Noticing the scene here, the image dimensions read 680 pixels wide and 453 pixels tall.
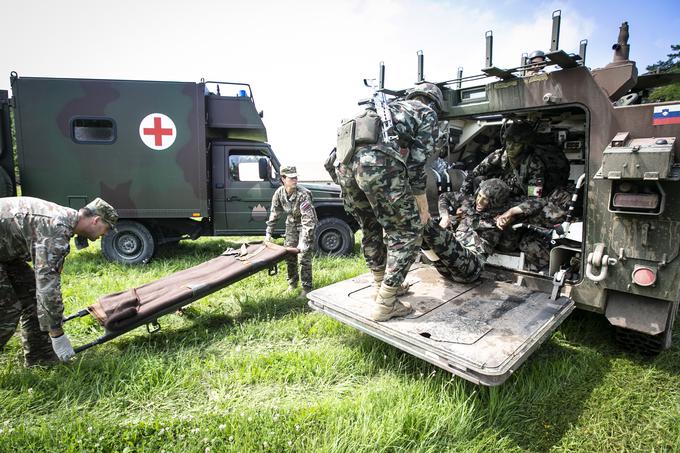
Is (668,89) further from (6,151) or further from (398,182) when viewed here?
(6,151)

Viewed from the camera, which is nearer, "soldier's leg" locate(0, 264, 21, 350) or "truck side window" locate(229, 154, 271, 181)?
"soldier's leg" locate(0, 264, 21, 350)

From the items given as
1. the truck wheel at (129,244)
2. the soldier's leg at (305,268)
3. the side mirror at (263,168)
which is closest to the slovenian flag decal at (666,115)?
the soldier's leg at (305,268)

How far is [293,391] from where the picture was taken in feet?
8.50

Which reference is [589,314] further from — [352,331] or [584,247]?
[352,331]

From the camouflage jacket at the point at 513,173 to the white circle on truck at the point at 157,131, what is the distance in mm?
4173

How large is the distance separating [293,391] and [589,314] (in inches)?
113

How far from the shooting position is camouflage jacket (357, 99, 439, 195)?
2.69 meters

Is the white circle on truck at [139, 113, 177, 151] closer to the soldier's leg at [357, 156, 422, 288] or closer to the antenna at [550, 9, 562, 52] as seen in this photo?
the soldier's leg at [357, 156, 422, 288]

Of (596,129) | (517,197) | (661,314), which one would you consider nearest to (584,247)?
(661,314)

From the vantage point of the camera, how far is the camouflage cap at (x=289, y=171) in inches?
178

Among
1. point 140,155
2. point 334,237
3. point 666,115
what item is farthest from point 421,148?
point 140,155

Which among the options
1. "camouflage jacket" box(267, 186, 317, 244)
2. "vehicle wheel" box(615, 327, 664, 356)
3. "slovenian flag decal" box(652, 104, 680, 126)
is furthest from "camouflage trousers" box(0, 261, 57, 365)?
"slovenian flag decal" box(652, 104, 680, 126)

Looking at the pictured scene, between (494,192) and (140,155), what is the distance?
16.0 feet

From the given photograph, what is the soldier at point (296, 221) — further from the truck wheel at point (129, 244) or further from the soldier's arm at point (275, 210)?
the truck wheel at point (129, 244)
